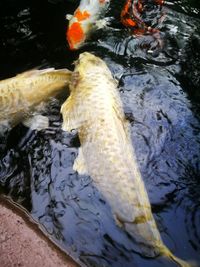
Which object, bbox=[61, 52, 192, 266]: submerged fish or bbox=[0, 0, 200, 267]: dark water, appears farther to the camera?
bbox=[0, 0, 200, 267]: dark water

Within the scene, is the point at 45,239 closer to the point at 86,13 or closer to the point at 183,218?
the point at 183,218

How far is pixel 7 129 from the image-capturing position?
5000 mm

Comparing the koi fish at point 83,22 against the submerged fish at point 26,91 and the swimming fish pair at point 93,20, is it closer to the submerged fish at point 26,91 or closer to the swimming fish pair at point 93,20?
the swimming fish pair at point 93,20

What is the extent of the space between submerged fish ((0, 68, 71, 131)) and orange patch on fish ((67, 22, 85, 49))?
3.32 feet

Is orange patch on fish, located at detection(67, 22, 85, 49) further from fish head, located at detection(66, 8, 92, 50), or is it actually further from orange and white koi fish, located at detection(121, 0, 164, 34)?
orange and white koi fish, located at detection(121, 0, 164, 34)

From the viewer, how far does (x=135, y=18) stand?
6.42 m

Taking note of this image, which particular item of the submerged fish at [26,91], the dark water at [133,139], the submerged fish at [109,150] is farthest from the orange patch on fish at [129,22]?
the submerged fish at [26,91]

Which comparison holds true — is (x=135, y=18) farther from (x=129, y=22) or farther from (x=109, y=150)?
(x=109, y=150)

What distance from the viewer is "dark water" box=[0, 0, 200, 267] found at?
12.5 ft

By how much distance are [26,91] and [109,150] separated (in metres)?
1.47

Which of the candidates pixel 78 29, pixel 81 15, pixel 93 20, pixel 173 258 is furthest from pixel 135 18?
pixel 173 258

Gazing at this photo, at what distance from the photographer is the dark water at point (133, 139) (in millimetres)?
3824

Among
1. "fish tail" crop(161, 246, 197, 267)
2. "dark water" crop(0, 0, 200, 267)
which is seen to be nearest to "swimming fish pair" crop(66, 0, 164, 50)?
"dark water" crop(0, 0, 200, 267)

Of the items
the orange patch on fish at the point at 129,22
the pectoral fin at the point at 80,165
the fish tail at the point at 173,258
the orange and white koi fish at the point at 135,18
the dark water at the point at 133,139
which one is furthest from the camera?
the orange patch on fish at the point at 129,22
